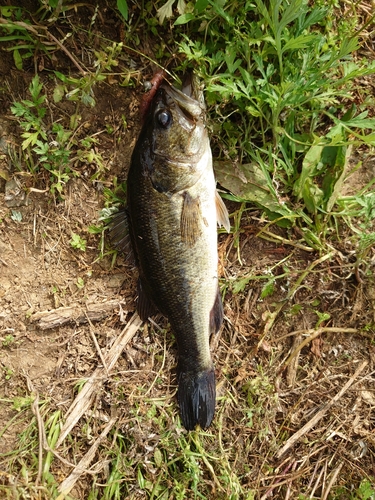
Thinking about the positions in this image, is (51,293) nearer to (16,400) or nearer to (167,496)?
(16,400)

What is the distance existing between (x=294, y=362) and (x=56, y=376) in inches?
65.8

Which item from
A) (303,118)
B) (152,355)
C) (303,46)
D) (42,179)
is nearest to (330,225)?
(303,118)

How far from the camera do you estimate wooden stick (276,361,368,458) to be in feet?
9.21

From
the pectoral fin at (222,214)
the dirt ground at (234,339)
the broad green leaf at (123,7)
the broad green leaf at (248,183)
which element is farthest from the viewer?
the dirt ground at (234,339)

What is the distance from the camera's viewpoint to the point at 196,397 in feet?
8.84

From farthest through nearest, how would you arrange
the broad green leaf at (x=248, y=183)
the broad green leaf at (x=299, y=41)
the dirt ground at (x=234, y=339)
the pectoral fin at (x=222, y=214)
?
the dirt ground at (x=234, y=339)
the broad green leaf at (x=248, y=183)
the pectoral fin at (x=222, y=214)
the broad green leaf at (x=299, y=41)

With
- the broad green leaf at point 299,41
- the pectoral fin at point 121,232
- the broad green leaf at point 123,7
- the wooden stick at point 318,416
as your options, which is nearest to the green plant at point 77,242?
the pectoral fin at point 121,232

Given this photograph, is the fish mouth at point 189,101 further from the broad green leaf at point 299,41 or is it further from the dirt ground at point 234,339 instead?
the dirt ground at point 234,339

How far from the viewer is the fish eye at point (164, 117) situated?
7.36ft

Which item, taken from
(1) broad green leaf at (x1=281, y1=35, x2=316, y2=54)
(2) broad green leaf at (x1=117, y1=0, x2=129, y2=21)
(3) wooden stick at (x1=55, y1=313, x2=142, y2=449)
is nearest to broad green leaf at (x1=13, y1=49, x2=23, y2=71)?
(2) broad green leaf at (x1=117, y1=0, x2=129, y2=21)

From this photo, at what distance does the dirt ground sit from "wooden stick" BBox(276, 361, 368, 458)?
0.8 inches

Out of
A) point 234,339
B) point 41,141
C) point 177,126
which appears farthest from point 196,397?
point 41,141

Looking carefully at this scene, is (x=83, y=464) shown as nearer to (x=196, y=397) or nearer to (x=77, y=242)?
(x=196, y=397)

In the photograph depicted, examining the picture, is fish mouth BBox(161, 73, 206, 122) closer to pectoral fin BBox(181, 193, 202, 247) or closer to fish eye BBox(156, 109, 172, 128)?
fish eye BBox(156, 109, 172, 128)
